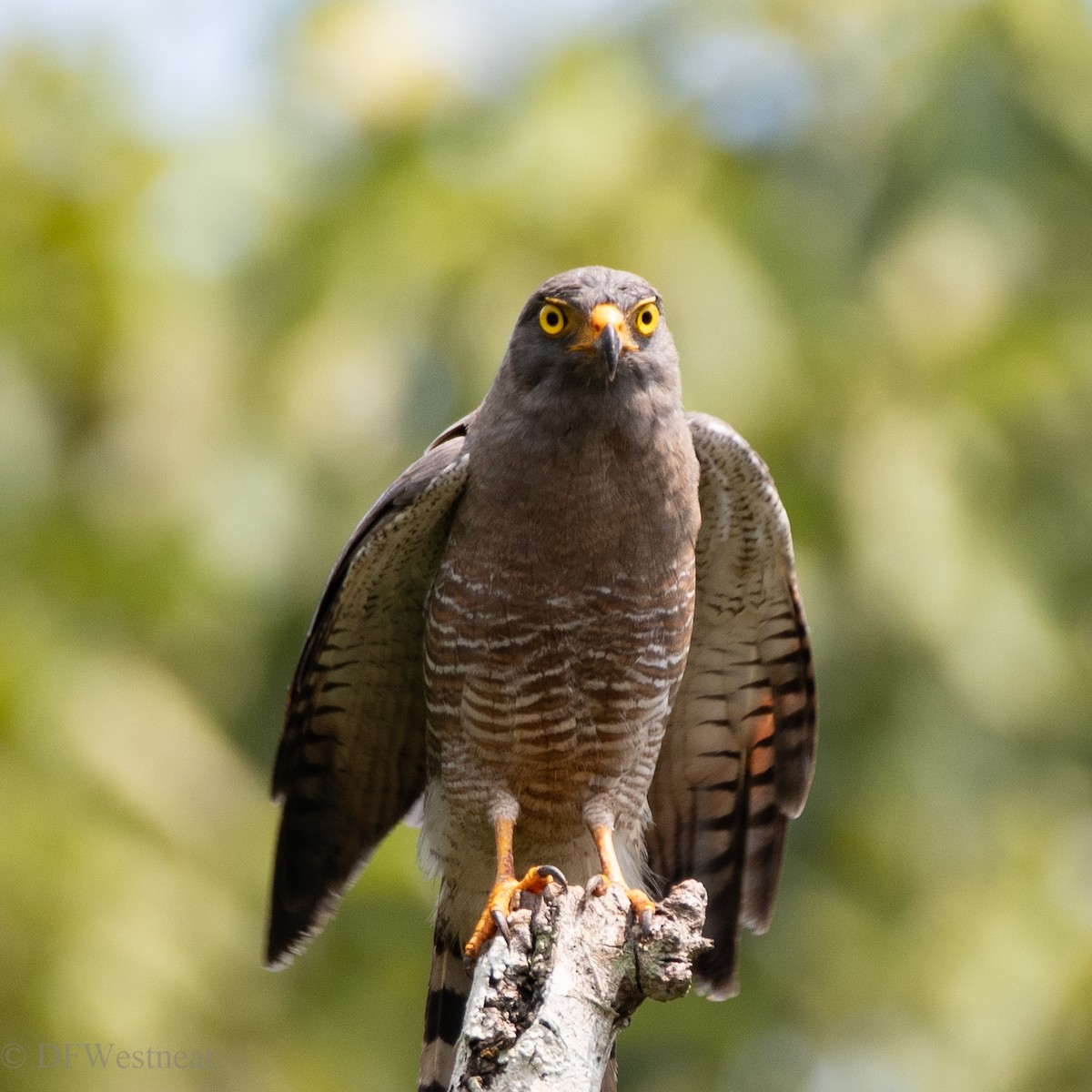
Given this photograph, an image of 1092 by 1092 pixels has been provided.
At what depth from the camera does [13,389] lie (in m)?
10.7

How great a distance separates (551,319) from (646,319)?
0.30 m

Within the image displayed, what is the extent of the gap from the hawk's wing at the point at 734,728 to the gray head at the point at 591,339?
1.29 ft

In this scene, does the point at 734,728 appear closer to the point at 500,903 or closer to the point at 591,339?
the point at 500,903

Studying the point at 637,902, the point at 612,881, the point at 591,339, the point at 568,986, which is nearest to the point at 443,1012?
the point at 612,881

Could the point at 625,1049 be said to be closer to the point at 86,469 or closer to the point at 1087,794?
the point at 1087,794

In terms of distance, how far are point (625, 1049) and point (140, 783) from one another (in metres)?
4.57

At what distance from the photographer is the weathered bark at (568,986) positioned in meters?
3.49

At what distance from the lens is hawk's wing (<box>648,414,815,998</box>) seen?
209 inches

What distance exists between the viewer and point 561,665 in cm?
494

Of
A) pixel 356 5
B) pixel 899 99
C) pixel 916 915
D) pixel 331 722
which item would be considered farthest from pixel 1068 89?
pixel 331 722

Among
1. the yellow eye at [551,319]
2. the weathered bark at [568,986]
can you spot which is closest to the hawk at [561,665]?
the yellow eye at [551,319]

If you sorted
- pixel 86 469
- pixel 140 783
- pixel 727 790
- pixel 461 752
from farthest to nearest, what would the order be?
pixel 86 469, pixel 140 783, pixel 727 790, pixel 461 752

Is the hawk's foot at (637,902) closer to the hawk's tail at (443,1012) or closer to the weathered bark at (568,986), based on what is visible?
the weathered bark at (568,986)

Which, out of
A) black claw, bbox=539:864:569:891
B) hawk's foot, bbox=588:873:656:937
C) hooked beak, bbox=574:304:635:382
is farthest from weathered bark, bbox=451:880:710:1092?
hooked beak, bbox=574:304:635:382
